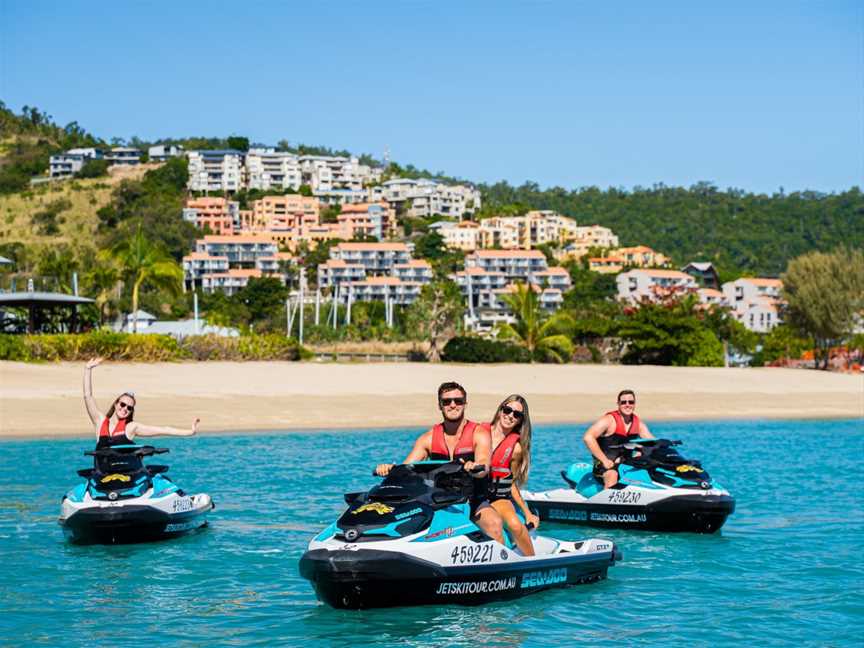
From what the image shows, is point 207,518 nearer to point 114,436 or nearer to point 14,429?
point 114,436

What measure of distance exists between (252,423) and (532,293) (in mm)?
31618

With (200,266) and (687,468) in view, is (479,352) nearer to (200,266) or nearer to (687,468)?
(687,468)

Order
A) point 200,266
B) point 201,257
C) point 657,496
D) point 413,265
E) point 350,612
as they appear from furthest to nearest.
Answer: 1. point 413,265
2. point 200,266
3. point 201,257
4. point 657,496
5. point 350,612

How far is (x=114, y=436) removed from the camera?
13625 mm

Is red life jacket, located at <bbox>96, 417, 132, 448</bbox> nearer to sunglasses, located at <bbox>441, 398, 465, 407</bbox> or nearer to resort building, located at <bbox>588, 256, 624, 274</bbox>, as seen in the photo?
sunglasses, located at <bbox>441, 398, 465, 407</bbox>

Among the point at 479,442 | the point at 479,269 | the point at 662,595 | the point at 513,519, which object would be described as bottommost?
the point at 662,595

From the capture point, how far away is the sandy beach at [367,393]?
29.5 metres

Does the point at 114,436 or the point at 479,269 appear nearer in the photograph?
the point at 114,436

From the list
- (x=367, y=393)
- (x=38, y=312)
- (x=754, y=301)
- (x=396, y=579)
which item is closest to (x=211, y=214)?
(x=754, y=301)

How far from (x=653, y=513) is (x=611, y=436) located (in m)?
1.07

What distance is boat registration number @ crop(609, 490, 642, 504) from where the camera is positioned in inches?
589

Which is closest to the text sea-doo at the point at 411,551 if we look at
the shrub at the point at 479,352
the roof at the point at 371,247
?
the shrub at the point at 479,352

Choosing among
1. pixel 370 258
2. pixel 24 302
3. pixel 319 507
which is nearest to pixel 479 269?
pixel 370 258

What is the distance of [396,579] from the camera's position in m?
10.1
